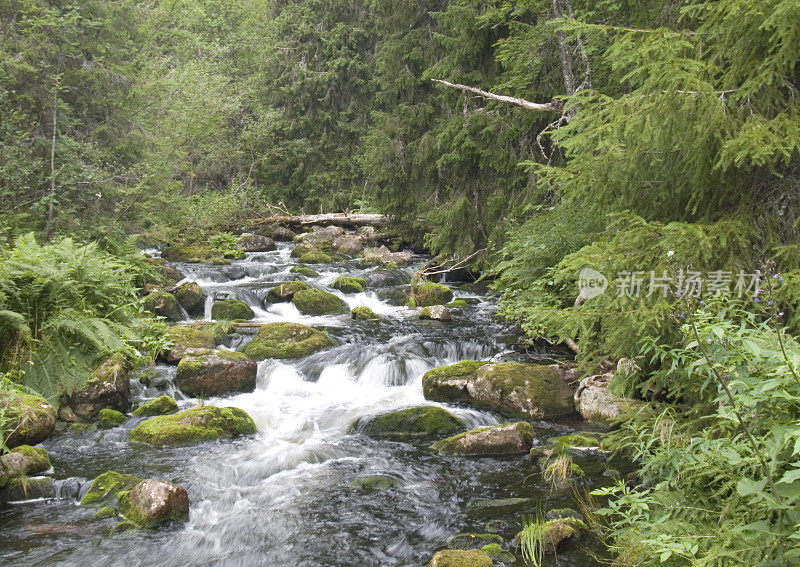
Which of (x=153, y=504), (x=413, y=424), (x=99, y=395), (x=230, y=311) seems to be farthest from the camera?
(x=230, y=311)

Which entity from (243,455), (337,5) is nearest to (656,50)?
(243,455)

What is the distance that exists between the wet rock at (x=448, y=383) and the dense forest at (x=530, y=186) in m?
1.15

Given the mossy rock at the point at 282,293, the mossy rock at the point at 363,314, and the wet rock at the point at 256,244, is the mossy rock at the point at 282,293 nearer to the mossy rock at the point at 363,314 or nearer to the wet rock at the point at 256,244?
the mossy rock at the point at 363,314

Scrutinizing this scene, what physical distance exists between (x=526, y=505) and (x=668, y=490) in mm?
1735

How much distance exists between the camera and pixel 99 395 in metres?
7.72

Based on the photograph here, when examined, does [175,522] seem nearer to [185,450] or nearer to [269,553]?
[269,553]

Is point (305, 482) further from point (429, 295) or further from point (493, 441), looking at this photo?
point (429, 295)

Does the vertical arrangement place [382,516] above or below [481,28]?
below

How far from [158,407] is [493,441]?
4.72 metres

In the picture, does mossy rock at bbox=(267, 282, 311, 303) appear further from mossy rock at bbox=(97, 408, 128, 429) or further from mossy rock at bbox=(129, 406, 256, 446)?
mossy rock at bbox=(97, 408, 128, 429)

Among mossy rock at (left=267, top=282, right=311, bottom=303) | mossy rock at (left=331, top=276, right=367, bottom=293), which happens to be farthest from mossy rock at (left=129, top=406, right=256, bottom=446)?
mossy rock at (left=331, top=276, right=367, bottom=293)

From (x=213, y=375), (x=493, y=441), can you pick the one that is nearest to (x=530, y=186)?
(x=493, y=441)

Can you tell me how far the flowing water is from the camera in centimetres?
485

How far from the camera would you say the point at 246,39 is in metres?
31.8
